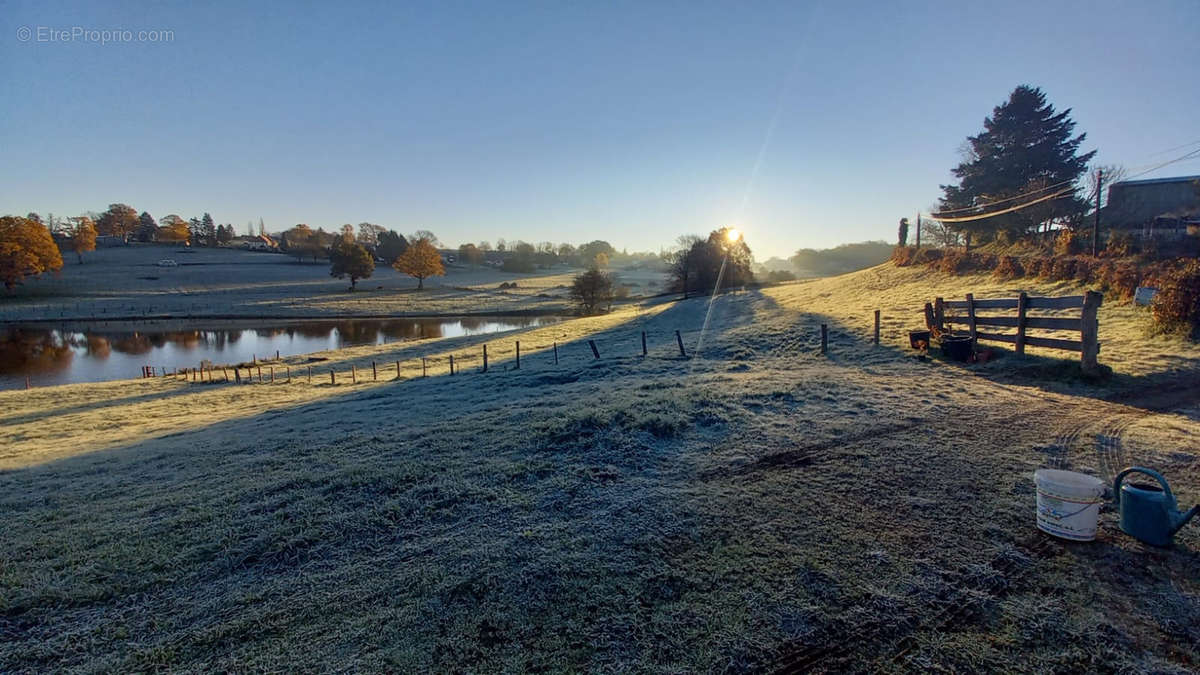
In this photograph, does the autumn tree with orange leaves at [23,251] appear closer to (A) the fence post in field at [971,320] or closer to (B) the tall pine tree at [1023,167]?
(A) the fence post in field at [971,320]

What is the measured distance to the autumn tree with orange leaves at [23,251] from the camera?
58906 mm

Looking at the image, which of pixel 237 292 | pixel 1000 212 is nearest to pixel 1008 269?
pixel 1000 212

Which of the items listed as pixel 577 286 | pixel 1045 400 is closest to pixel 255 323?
pixel 577 286

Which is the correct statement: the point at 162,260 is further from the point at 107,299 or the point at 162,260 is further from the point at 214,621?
the point at 214,621

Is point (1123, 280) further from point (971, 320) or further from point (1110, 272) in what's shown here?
point (971, 320)

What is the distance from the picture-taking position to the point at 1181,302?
1255 cm

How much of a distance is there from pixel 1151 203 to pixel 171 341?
2760 inches

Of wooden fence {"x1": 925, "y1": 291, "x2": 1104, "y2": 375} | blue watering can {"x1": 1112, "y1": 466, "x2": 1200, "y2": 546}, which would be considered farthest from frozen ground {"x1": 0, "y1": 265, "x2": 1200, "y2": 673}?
wooden fence {"x1": 925, "y1": 291, "x2": 1104, "y2": 375}

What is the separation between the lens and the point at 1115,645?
3316 mm

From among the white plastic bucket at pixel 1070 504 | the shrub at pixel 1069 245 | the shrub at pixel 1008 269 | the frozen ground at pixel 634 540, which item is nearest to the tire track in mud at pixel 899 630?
the frozen ground at pixel 634 540

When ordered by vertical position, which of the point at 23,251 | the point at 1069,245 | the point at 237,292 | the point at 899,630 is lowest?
the point at 899,630

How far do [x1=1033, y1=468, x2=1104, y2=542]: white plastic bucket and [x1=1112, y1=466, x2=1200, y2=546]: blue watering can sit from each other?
0.31 metres

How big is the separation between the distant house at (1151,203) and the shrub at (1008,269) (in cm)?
660

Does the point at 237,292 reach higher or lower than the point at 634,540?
higher
